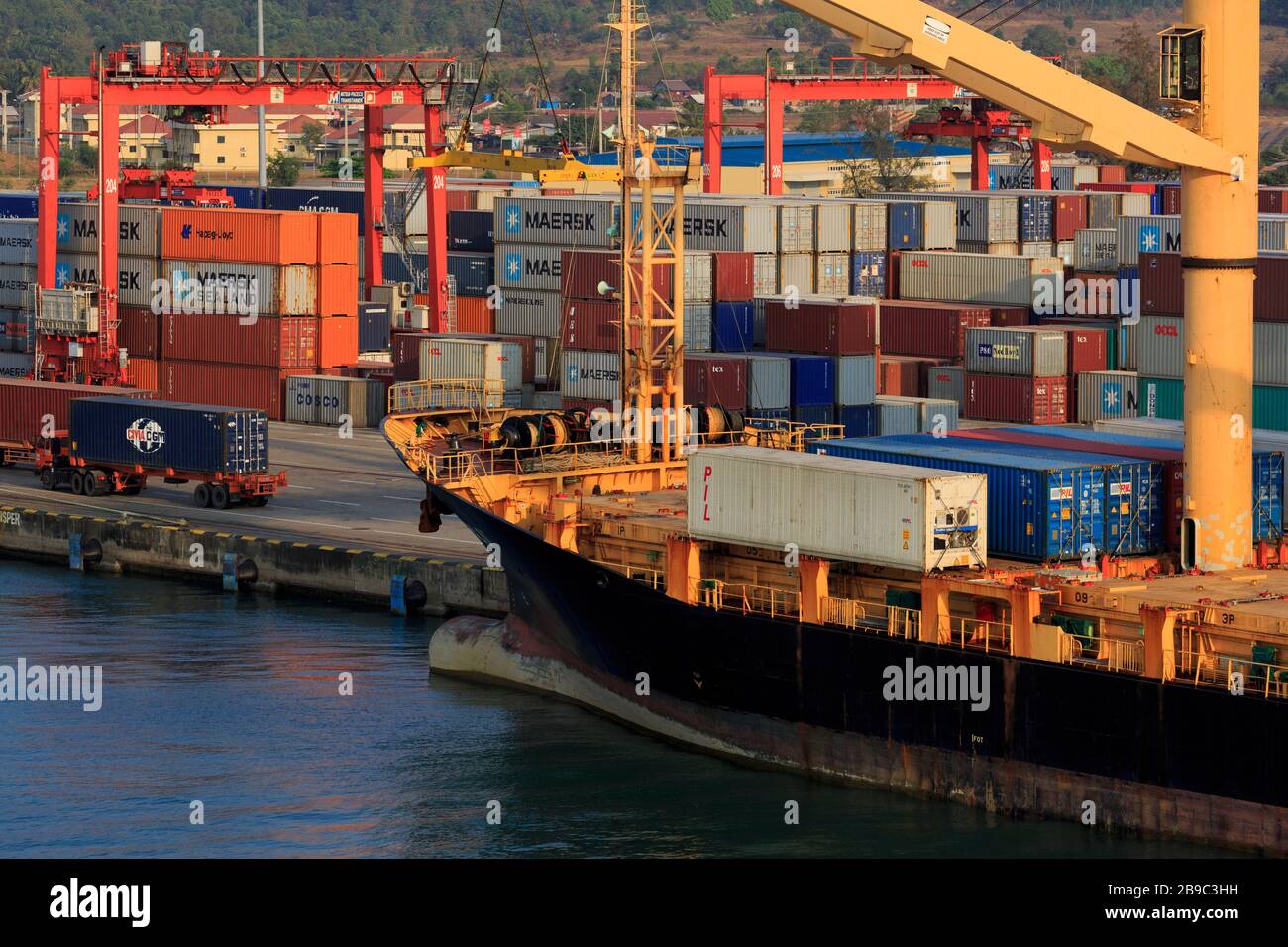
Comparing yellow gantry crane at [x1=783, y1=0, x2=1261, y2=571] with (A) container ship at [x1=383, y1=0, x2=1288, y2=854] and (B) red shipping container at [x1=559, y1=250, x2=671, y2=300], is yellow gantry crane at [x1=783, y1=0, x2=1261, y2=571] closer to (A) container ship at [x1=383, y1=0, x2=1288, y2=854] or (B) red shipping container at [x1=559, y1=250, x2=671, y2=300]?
(A) container ship at [x1=383, y1=0, x2=1288, y2=854]

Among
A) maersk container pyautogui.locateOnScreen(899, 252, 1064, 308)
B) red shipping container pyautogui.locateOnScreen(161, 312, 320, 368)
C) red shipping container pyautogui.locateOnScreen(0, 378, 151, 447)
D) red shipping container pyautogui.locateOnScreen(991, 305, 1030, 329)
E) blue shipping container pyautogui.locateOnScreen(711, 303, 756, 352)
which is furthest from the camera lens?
maersk container pyautogui.locateOnScreen(899, 252, 1064, 308)

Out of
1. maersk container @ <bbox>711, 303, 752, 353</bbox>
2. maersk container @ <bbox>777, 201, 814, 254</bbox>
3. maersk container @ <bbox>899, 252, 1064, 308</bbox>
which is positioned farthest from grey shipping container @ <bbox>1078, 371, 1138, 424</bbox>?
maersk container @ <bbox>711, 303, 752, 353</bbox>

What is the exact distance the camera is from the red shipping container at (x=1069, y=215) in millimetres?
99250

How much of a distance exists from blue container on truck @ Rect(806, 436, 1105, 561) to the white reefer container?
3.10 feet

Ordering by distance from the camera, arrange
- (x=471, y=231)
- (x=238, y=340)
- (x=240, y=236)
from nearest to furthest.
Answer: (x=240, y=236), (x=238, y=340), (x=471, y=231)

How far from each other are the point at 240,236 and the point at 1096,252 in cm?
3371

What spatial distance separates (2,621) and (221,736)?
14418mm

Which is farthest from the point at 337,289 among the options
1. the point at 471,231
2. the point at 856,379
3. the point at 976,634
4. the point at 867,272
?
the point at 976,634

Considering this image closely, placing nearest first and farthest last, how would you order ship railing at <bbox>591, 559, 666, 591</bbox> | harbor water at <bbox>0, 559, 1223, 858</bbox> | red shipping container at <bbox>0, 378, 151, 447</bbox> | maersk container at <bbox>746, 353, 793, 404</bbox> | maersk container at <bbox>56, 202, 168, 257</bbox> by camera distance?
harbor water at <bbox>0, 559, 1223, 858</bbox>
ship railing at <bbox>591, 559, 666, 591</bbox>
maersk container at <bbox>746, 353, 793, 404</bbox>
red shipping container at <bbox>0, 378, 151, 447</bbox>
maersk container at <bbox>56, 202, 168, 257</bbox>

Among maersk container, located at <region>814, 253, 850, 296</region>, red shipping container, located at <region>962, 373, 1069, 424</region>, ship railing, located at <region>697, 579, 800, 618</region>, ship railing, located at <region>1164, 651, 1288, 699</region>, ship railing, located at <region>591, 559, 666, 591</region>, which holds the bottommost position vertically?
ship railing, located at <region>1164, 651, 1288, 699</region>

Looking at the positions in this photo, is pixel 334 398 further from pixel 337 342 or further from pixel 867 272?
pixel 867 272

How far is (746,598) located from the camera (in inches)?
1877

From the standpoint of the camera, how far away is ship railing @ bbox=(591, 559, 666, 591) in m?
50.2

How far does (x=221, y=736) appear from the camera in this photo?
161ft
